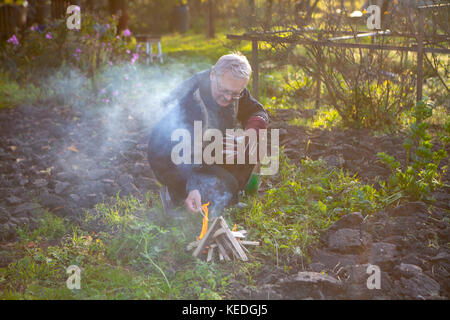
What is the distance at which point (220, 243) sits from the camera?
324 cm

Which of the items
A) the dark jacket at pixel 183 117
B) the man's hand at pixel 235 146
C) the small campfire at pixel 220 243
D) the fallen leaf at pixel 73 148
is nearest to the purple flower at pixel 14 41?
the fallen leaf at pixel 73 148

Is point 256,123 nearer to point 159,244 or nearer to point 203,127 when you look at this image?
point 203,127

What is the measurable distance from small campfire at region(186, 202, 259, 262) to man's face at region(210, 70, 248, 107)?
0.90 meters

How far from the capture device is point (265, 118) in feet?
12.6

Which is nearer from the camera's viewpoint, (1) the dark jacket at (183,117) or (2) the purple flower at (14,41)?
(1) the dark jacket at (183,117)

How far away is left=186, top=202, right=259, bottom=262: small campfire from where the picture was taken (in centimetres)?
315

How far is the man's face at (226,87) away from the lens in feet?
10.6

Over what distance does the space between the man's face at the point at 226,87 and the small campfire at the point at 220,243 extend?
2.95 feet

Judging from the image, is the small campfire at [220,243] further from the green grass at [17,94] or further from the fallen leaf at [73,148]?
the green grass at [17,94]

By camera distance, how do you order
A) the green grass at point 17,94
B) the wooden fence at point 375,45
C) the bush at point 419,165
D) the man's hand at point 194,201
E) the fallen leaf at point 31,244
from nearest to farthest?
the man's hand at point 194,201
the fallen leaf at point 31,244
the bush at point 419,165
the wooden fence at point 375,45
the green grass at point 17,94
